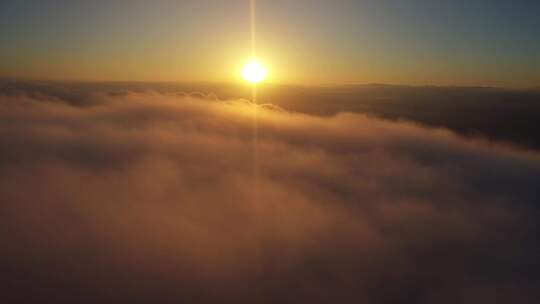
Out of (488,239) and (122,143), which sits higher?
(122,143)

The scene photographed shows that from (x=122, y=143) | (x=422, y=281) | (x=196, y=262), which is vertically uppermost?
(x=122, y=143)

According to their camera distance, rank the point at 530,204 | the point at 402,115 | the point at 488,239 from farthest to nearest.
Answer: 1. the point at 402,115
2. the point at 530,204
3. the point at 488,239

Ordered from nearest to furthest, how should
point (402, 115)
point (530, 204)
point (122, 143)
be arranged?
point (530, 204)
point (122, 143)
point (402, 115)

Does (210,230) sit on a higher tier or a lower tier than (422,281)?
higher

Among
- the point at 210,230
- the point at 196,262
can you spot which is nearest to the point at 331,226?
the point at 210,230

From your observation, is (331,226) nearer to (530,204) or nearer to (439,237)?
(439,237)

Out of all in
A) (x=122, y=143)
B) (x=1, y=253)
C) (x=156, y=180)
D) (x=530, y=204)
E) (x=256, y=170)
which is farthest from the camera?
(x=122, y=143)

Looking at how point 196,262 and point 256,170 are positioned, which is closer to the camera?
point 196,262

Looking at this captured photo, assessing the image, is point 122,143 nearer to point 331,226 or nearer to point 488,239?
point 331,226

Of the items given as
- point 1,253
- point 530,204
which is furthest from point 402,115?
point 1,253
